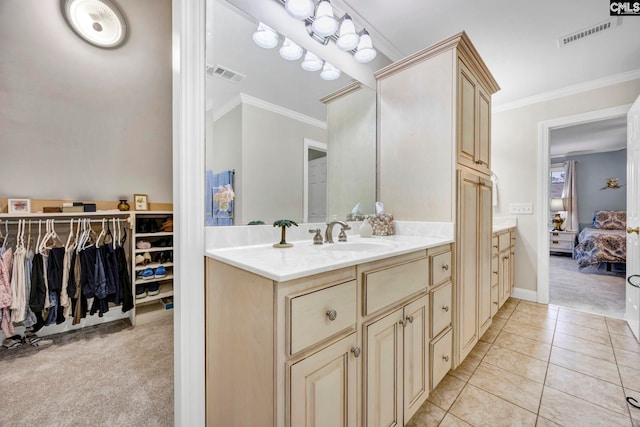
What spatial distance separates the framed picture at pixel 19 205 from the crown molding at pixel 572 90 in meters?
4.92

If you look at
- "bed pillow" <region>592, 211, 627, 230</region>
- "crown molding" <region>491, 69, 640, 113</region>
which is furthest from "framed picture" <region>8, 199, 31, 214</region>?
"bed pillow" <region>592, 211, 627, 230</region>

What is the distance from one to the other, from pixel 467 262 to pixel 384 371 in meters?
1.02

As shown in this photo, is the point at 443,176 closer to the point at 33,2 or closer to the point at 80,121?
the point at 80,121

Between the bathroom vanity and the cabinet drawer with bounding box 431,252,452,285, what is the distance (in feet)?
0.33

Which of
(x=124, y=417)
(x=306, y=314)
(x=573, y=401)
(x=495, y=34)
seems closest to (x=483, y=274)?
(x=573, y=401)

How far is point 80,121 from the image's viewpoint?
7.62 ft

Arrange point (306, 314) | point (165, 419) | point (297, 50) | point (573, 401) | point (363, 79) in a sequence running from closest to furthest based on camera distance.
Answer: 1. point (306, 314)
2. point (165, 419)
3. point (573, 401)
4. point (297, 50)
5. point (363, 79)

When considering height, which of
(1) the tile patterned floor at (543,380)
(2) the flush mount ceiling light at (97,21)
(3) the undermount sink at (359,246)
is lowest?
(1) the tile patterned floor at (543,380)

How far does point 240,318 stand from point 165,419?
95cm

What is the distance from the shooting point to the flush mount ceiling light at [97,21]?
2.16 metres

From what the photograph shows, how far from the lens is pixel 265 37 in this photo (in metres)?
1.37

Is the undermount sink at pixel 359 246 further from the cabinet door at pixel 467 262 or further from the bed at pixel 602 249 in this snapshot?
the bed at pixel 602 249

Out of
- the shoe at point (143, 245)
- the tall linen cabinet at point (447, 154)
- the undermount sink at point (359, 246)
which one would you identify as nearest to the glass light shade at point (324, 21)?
the tall linen cabinet at point (447, 154)

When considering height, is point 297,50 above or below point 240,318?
above
